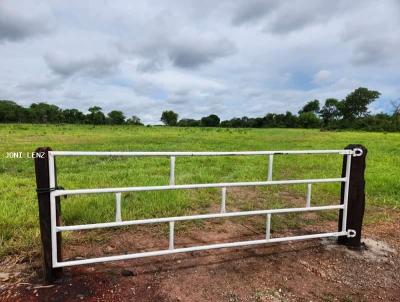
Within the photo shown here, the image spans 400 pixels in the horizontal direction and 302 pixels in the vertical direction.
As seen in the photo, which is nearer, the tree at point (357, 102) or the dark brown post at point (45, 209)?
the dark brown post at point (45, 209)

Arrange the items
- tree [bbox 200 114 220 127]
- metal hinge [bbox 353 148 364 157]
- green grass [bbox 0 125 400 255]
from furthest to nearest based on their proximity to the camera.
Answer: tree [bbox 200 114 220 127] < green grass [bbox 0 125 400 255] < metal hinge [bbox 353 148 364 157]

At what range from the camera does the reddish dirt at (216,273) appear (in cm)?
294

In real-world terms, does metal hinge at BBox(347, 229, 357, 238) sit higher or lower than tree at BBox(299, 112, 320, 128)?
lower

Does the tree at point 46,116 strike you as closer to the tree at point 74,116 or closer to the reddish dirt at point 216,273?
the tree at point 74,116

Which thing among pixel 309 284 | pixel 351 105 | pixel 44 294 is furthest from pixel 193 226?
pixel 351 105

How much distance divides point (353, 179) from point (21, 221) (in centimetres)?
422

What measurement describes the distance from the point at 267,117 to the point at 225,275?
9461 centimetres

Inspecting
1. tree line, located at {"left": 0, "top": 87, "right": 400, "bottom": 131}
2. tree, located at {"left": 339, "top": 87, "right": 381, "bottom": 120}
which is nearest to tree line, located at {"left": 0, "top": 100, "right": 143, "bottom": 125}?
tree line, located at {"left": 0, "top": 87, "right": 400, "bottom": 131}

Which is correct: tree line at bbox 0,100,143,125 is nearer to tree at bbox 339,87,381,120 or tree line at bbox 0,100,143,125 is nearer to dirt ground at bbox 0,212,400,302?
tree at bbox 339,87,381,120

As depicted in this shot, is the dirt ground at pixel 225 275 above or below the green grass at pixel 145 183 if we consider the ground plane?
below

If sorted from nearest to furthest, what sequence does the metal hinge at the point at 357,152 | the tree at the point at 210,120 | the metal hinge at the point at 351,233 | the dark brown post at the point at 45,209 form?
1. the dark brown post at the point at 45,209
2. the metal hinge at the point at 357,152
3. the metal hinge at the point at 351,233
4. the tree at the point at 210,120

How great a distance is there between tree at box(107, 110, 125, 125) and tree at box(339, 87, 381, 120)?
61025 mm

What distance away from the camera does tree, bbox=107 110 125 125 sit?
301 ft

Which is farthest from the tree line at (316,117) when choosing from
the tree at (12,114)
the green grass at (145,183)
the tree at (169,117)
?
the green grass at (145,183)
